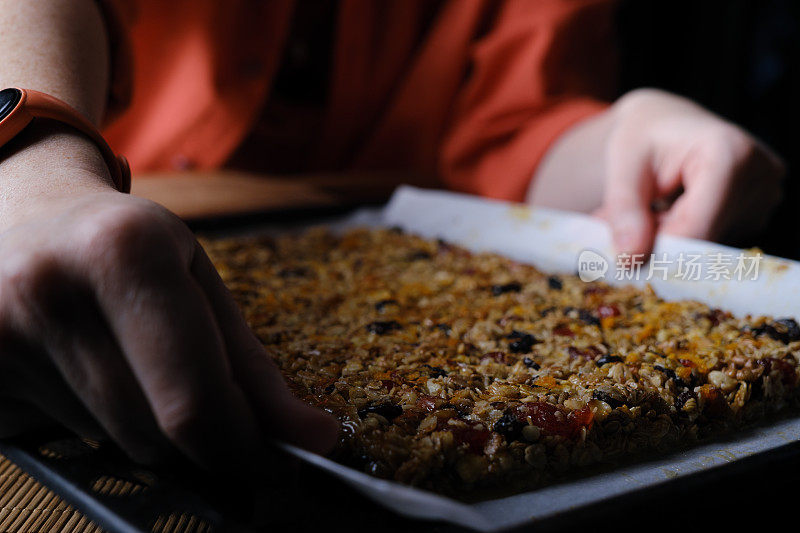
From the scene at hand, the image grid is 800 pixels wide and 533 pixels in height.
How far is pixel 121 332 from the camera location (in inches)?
12.5

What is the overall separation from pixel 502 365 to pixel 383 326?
139 millimetres

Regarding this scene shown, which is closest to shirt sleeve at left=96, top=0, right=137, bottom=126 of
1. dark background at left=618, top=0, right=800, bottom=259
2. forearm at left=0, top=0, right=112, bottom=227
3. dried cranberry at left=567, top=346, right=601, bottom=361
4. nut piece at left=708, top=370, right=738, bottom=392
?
forearm at left=0, top=0, right=112, bottom=227

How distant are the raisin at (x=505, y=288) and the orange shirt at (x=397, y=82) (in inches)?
20.9

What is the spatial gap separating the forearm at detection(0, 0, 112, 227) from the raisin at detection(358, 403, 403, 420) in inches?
9.2

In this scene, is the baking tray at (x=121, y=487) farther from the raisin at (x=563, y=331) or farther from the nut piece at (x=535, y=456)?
the raisin at (x=563, y=331)

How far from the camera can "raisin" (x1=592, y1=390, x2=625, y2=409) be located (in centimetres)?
50

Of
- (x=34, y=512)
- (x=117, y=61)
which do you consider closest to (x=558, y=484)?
(x=34, y=512)

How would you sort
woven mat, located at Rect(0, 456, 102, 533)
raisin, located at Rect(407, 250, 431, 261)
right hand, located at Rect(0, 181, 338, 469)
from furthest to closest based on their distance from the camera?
raisin, located at Rect(407, 250, 431, 261)
woven mat, located at Rect(0, 456, 102, 533)
right hand, located at Rect(0, 181, 338, 469)

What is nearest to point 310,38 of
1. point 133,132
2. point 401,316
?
point 133,132

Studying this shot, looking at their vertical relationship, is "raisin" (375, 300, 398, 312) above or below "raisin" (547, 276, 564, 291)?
below

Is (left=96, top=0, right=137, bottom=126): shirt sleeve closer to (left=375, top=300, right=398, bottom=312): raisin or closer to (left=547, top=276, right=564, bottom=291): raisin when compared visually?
(left=375, top=300, right=398, bottom=312): raisin

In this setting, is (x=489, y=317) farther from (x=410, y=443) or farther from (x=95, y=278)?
(x=95, y=278)

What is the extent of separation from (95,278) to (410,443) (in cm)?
23

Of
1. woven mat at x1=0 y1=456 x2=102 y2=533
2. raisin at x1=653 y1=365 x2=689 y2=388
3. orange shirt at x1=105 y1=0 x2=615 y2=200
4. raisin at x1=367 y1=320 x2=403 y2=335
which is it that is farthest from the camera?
orange shirt at x1=105 y1=0 x2=615 y2=200
